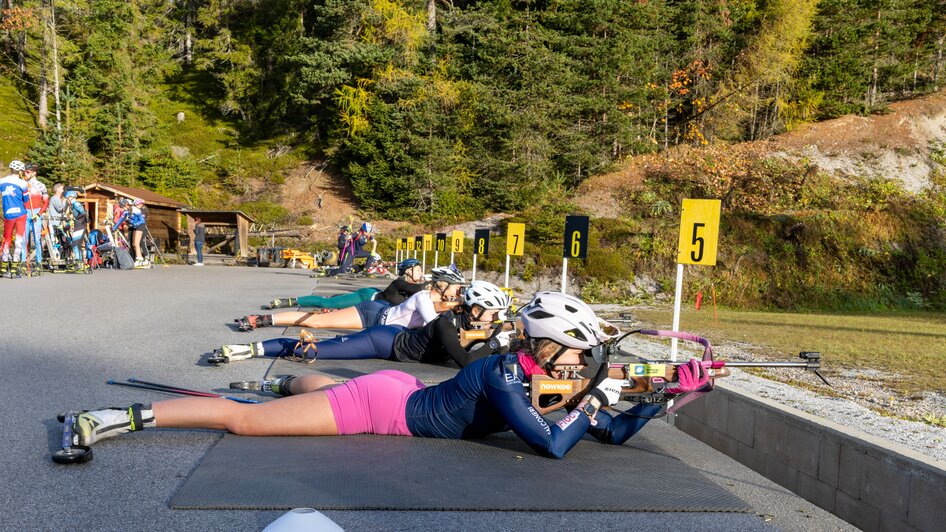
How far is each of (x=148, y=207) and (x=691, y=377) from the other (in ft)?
111

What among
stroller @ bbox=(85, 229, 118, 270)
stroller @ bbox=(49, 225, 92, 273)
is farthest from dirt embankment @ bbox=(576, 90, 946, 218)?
stroller @ bbox=(49, 225, 92, 273)

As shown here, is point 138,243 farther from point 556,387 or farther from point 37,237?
point 556,387

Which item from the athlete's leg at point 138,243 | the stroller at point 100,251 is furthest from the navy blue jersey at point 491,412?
the athlete's leg at point 138,243

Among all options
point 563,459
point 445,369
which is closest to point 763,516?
point 563,459

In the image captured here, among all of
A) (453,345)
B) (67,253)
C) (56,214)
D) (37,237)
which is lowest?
(67,253)

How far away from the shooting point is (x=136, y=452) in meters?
4.45

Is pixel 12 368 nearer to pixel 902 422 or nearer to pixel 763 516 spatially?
pixel 763 516

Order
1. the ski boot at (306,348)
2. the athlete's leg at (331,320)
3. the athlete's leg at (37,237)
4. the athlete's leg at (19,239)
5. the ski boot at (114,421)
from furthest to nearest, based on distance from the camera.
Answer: the athlete's leg at (37,237)
the athlete's leg at (19,239)
the athlete's leg at (331,320)
the ski boot at (306,348)
the ski boot at (114,421)

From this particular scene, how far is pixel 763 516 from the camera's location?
13.9ft

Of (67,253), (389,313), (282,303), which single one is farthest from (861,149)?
(389,313)

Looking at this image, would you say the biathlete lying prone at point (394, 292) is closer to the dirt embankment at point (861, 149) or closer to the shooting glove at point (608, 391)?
the shooting glove at point (608, 391)

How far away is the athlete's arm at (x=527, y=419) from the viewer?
4.50m

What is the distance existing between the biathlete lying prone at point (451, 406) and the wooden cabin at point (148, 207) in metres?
24.8

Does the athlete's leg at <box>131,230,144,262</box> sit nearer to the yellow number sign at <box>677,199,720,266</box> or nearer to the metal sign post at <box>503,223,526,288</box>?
the metal sign post at <box>503,223,526,288</box>
